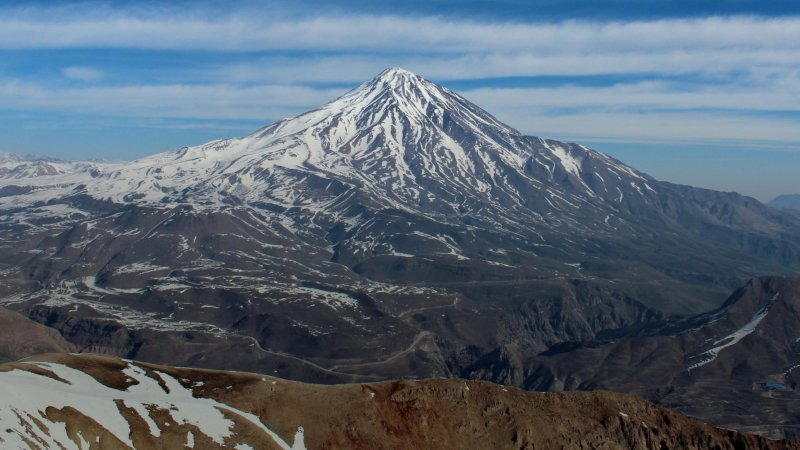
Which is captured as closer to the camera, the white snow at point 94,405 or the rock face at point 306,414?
the white snow at point 94,405

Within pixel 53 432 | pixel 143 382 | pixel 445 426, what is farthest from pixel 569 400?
pixel 53 432

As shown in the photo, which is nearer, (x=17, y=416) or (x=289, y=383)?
(x=17, y=416)

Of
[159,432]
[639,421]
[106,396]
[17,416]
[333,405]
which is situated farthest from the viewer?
[639,421]

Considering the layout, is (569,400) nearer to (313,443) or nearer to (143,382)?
(313,443)

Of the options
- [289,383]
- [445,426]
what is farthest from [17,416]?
[445,426]

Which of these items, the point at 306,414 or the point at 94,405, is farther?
the point at 306,414

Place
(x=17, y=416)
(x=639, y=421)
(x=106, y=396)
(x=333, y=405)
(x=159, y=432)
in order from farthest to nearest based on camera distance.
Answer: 1. (x=639, y=421)
2. (x=333, y=405)
3. (x=106, y=396)
4. (x=159, y=432)
5. (x=17, y=416)

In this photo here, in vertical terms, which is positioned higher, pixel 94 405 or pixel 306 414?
pixel 94 405

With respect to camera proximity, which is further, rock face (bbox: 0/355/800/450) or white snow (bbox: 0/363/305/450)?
rock face (bbox: 0/355/800/450)
